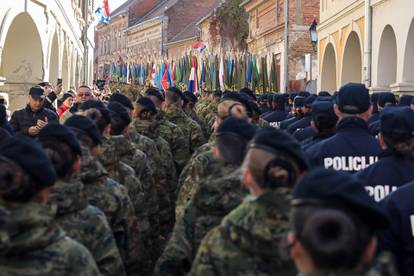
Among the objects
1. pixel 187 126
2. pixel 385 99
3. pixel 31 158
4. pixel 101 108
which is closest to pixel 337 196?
pixel 31 158

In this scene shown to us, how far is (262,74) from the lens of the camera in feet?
88.9

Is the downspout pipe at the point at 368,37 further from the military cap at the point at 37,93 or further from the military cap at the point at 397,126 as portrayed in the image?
the military cap at the point at 397,126

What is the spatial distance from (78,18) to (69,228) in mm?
35886

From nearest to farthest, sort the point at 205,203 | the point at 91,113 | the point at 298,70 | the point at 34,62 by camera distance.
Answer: the point at 205,203
the point at 91,113
the point at 34,62
the point at 298,70

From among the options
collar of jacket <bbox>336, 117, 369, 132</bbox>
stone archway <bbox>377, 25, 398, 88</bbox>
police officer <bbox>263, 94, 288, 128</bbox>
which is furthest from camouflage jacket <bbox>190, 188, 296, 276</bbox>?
stone archway <bbox>377, 25, 398, 88</bbox>

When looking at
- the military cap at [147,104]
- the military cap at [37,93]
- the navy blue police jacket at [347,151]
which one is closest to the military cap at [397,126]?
the navy blue police jacket at [347,151]

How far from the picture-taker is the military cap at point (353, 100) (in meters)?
6.75

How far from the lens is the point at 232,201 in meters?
4.74

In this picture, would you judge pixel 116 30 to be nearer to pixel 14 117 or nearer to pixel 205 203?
pixel 14 117

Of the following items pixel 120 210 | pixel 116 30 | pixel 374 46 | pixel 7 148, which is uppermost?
pixel 116 30

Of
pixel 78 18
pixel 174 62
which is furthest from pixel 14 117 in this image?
pixel 78 18

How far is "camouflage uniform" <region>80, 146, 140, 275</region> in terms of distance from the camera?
5047mm

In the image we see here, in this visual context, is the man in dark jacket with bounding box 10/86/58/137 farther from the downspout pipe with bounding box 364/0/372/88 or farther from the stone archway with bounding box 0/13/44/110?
the downspout pipe with bounding box 364/0/372/88

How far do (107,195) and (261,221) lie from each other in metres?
1.79
